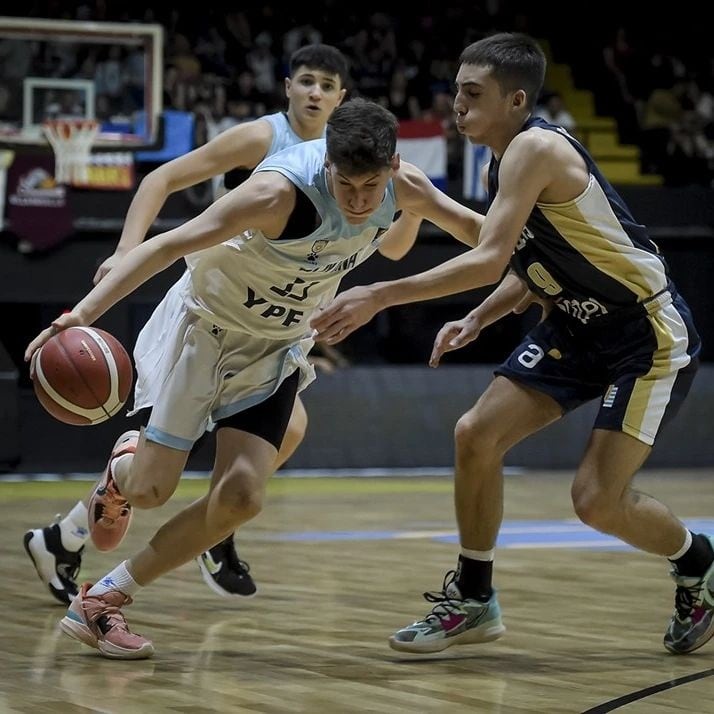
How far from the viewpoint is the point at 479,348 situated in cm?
1584

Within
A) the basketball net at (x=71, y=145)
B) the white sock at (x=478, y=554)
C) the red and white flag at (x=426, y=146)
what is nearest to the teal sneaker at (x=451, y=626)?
the white sock at (x=478, y=554)

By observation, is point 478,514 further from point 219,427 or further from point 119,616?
point 119,616

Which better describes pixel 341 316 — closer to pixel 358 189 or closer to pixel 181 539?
pixel 358 189

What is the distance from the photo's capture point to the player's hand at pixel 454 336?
4.54 meters

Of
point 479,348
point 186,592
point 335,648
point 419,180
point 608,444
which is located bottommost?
point 479,348

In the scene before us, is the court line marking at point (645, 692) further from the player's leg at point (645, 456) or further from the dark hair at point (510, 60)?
the dark hair at point (510, 60)

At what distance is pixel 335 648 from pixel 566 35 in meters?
14.6

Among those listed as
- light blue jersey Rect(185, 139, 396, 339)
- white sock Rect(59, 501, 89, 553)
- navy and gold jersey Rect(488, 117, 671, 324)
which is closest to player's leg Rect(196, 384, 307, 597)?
white sock Rect(59, 501, 89, 553)

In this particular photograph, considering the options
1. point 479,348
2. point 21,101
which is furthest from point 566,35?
point 21,101

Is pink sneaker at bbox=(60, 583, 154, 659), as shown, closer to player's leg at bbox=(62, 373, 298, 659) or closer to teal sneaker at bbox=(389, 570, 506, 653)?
player's leg at bbox=(62, 373, 298, 659)

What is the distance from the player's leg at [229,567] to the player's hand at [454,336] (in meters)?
1.07

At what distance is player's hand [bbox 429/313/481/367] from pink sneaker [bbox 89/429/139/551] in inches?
45.5

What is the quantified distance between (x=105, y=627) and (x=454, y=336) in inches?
56.8

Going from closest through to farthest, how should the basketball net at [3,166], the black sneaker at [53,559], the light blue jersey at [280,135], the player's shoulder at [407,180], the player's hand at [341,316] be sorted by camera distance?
the player's hand at [341,316]
the player's shoulder at [407,180]
the black sneaker at [53,559]
the light blue jersey at [280,135]
the basketball net at [3,166]
